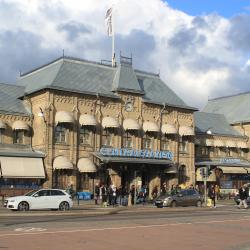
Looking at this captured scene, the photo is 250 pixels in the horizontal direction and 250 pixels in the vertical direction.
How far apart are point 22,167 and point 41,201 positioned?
12.3 m

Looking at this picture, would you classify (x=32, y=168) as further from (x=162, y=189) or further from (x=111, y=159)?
(x=162, y=189)

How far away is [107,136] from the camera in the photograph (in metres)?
51.0

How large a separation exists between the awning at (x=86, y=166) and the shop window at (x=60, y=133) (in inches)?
98.0

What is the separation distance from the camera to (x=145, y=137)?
5378 centimetres

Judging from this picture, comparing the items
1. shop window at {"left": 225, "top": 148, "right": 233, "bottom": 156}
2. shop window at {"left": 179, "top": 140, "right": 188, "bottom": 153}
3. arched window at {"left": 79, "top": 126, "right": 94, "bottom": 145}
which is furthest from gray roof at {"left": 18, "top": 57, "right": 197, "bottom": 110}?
shop window at {"left": 225, "top": 148, "right": 233, "bottom": 156}

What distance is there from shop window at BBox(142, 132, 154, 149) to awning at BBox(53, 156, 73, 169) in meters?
9.72

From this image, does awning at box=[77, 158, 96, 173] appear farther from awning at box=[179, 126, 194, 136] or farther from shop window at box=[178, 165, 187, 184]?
shop window at box=[178, 165, 187, 184]

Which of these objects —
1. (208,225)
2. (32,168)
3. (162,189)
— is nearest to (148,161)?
(162,189)

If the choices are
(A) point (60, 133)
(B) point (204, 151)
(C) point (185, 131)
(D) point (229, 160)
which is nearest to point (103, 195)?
(A) point (60, 133)

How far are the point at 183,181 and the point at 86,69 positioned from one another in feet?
53.4

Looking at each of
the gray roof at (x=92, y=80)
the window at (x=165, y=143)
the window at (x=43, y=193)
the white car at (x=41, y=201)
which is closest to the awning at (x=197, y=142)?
the gray roof at (x=92, y=80)

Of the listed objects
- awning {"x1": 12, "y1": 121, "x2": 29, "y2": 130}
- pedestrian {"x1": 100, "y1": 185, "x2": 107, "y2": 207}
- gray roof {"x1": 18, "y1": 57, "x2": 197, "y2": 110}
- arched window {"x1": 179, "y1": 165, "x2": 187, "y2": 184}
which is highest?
gray roof {"x1": 18, "y1": 57, "x2": 197, "y2": 110}

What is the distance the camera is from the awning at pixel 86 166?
47344 millimetres

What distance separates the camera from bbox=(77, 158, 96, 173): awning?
47.3 m
